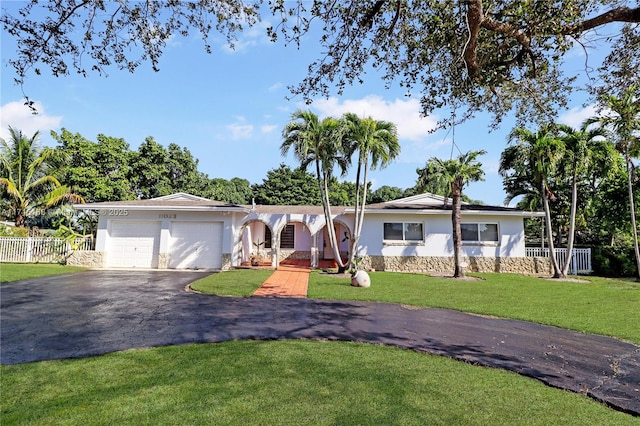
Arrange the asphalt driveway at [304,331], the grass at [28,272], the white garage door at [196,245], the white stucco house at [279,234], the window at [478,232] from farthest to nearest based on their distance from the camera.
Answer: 1. the window at [478,232]
2. the white garage door at [196,245]
3. the white stucco house at [279,234]
4. the grass at [28,272]
5. the asphalt driveway at [304,331]

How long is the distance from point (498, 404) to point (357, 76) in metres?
5.70

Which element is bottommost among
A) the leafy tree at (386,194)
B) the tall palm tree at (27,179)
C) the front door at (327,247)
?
the front door at (327,247)

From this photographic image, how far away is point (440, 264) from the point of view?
1950 cm

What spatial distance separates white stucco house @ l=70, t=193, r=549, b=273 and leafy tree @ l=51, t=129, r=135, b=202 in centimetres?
813

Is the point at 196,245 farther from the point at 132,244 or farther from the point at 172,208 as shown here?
the point at 132,244

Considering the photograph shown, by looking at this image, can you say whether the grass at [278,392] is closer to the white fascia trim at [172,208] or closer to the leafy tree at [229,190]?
the white fascia trim at [172,208]

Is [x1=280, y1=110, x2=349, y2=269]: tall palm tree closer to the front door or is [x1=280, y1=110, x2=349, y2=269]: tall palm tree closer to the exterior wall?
the exterior wall

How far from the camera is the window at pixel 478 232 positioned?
1977 centimetres

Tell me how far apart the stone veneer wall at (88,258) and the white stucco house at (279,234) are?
0.05 m

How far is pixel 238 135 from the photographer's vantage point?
607 inches

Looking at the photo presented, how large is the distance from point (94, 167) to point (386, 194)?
34.7 m

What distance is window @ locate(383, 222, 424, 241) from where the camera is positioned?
19797 millimetres

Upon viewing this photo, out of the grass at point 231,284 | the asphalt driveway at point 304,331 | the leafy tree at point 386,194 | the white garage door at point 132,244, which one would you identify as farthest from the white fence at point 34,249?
the leafy tree at point 386,194

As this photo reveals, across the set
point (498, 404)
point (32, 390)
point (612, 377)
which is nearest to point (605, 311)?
point (612, 377)
